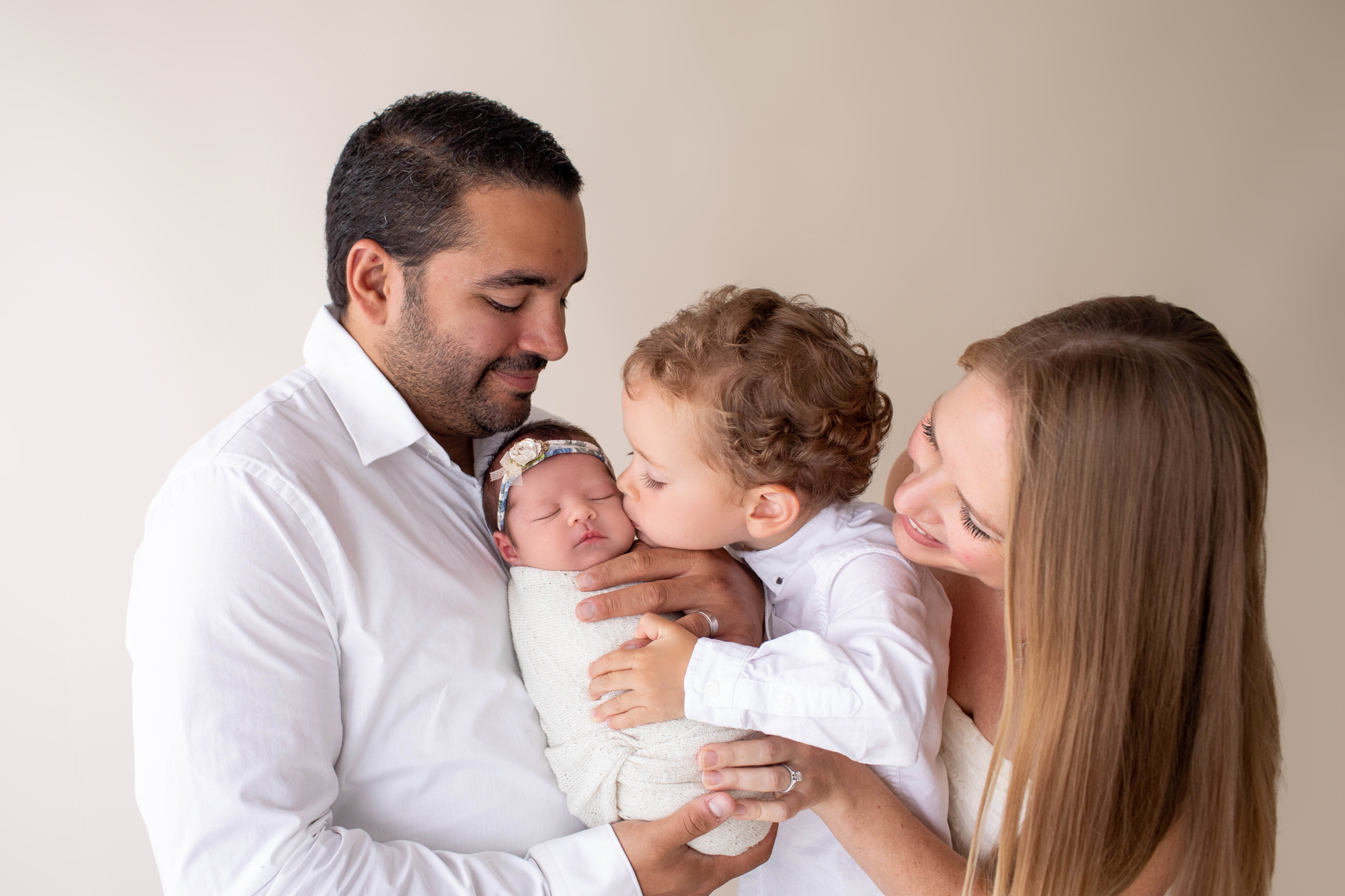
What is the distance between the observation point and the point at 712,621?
1667 millimetres

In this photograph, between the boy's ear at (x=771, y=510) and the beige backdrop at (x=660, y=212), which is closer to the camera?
the boy's ear at (x=771, y=510)

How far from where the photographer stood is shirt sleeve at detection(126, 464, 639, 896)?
1223mm

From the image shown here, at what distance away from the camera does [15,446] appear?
88.0 inches

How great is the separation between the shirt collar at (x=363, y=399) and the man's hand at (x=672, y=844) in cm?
85

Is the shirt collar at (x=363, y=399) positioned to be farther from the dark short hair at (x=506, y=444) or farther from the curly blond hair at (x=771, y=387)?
the curly blond hair at (x=771, y=387)

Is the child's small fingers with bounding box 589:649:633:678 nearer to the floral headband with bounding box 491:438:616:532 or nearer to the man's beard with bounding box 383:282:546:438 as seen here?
the floral headband with bounding box 491:438:616:532

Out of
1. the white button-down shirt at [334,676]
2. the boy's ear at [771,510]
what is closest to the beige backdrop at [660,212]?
the white button-down shirt at [334,676]

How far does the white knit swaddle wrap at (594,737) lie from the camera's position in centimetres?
153

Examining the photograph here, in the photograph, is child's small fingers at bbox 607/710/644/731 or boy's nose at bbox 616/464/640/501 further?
boy's nose at bbox 616/464/640/501

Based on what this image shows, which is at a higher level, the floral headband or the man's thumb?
the floral headband

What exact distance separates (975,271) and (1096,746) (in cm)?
188

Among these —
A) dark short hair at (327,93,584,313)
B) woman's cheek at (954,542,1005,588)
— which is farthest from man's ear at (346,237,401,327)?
woman's cheek at (954,542,1005,588)

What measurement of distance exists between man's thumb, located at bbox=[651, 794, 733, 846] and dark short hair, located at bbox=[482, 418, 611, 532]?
67cm

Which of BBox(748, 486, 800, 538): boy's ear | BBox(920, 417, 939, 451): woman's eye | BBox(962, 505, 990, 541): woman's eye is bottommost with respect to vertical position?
BBox(748, 486, 800, 538): boy's ear
